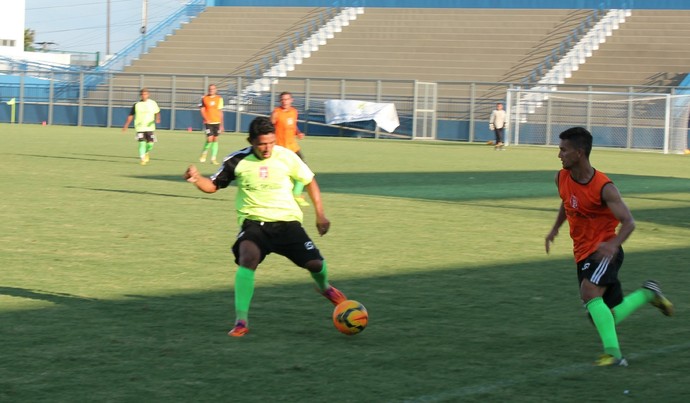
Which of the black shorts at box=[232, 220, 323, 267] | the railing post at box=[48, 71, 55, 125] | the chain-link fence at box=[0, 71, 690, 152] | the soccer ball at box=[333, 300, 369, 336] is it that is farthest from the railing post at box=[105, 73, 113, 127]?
the soccer ball at box=[333, 300, 369, 336]

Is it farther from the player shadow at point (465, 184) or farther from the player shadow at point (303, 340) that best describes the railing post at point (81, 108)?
the player shadow at point (303, 340)

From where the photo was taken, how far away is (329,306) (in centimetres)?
873

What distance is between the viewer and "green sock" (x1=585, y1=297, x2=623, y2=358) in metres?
6.76

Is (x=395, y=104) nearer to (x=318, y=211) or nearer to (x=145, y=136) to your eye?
(x=145, y=136)

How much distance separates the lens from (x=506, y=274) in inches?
423

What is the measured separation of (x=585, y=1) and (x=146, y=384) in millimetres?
50315

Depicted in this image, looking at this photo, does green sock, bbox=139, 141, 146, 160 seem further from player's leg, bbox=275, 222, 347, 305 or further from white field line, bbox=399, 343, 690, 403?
white field line, bbox=399, 343, 690, 403

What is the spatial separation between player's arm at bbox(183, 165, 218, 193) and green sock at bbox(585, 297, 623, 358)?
2.67 metres

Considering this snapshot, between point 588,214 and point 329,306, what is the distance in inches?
96.6

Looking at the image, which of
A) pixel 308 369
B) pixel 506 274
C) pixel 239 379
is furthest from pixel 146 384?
pixel 506 274

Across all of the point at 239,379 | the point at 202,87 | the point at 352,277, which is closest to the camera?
the point at 239,379

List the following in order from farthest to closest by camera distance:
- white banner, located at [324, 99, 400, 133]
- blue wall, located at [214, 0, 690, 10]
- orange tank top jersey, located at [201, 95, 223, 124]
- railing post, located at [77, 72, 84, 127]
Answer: blue wall, located at [214, 0, 690, 10]
railing post, located at [77, 72, 84, 127]
white banner, located at [324, 99, 400, 133]
orange tank top jersey, located at [201, 95, 223, 124]

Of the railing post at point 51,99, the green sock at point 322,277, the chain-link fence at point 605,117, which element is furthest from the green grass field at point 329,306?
the railing post at point 51,99

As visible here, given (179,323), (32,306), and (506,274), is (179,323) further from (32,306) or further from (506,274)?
(506,274)
